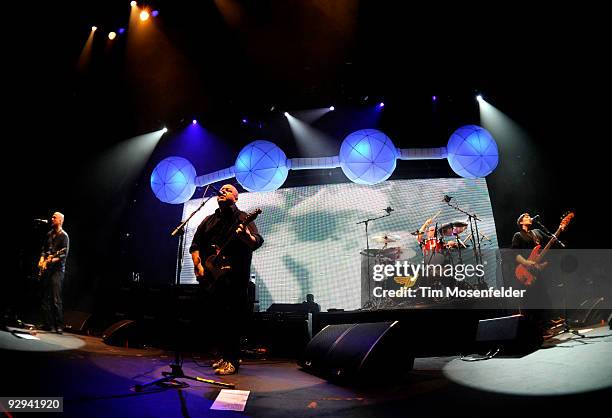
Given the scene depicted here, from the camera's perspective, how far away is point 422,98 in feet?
28.9

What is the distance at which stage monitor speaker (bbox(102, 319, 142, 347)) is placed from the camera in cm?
589

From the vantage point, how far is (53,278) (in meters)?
6.73

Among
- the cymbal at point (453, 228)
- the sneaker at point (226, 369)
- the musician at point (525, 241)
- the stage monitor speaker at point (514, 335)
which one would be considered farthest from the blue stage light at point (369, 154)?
the sneaker at point (226, 369)

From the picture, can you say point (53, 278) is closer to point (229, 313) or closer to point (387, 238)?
point (229, 313)

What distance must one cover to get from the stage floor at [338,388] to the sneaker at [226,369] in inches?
3.6

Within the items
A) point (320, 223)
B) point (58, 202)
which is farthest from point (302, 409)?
point (58, 202)

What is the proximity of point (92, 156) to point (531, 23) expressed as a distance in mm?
10016

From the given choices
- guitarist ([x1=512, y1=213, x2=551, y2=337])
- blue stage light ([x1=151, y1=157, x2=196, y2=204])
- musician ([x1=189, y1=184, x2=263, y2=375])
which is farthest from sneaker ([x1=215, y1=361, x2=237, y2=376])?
blue stage light ([x1=151, y1=157, x2=196, y2=204])

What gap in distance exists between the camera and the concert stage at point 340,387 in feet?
7.52

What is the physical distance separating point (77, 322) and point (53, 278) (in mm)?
1087

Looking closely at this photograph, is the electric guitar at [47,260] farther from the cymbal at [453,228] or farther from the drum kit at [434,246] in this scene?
the cymbal at [453,228]

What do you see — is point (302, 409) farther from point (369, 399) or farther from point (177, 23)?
point (177, 23)

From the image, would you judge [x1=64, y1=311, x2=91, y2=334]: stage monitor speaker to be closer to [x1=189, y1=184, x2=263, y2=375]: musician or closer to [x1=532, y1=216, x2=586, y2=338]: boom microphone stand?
[x1=189, y1=184, x2=263, y2=375]: musician

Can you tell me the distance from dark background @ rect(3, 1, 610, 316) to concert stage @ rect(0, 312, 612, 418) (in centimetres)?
448
